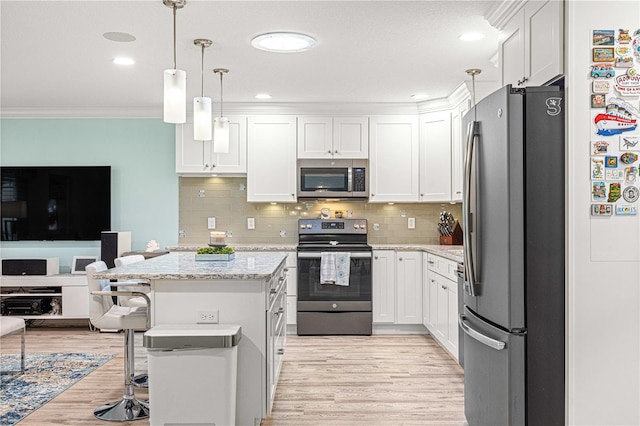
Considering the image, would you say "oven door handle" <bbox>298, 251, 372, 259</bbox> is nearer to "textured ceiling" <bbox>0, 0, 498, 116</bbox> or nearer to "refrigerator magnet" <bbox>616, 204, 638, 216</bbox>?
"textured ceiling" <bbox>0, 0, 498, 116</bbox>

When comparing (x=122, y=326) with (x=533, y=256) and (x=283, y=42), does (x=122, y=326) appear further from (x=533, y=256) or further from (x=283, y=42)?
(x=533, y=256)

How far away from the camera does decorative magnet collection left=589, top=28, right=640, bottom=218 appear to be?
247cm

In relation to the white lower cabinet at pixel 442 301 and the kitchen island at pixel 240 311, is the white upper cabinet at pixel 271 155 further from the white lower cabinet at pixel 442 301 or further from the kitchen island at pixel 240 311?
the kitchen island at pixel 240 311

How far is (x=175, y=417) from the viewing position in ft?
9.25

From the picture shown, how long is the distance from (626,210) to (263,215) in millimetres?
4388

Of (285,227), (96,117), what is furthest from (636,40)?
(96,117)

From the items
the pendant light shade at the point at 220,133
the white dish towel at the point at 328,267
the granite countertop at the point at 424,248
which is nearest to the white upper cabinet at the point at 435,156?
the granite countertop at the point at 424,248

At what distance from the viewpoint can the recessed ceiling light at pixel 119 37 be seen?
3.64 m

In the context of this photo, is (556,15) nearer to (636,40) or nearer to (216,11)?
(636,40)

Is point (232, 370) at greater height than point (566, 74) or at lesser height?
lesser

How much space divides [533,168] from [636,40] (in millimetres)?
738

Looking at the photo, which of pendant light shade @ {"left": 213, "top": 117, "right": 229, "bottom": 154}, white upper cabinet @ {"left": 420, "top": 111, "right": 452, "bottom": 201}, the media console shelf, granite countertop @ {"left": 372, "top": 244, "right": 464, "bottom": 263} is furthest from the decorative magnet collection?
the media console shelf

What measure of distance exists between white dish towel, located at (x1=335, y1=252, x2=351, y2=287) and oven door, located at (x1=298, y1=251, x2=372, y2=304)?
6 cm

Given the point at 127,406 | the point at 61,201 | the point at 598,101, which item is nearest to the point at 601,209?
the point at 598,101
